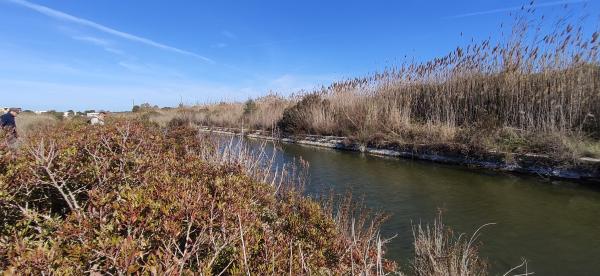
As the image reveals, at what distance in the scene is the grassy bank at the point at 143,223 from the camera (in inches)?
68.6

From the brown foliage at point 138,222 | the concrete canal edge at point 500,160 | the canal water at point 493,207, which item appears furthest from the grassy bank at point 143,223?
the concrete canal edge at point 500,160

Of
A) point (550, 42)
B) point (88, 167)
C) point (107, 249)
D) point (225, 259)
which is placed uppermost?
point (550, 42)

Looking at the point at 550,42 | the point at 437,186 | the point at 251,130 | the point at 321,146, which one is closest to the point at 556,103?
the point at 550,42

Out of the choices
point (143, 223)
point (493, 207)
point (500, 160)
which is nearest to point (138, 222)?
point (143, 223)

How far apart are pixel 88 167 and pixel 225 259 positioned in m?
1.17

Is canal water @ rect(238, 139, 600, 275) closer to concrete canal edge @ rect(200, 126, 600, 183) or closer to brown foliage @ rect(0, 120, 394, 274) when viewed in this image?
concrete canal edge @ rect(200, 126, 600, 183)

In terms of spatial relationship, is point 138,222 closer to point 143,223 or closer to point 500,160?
point 143,223

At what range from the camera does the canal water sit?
15.0 feet

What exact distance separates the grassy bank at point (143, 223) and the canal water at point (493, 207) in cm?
197

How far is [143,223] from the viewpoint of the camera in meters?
1.90

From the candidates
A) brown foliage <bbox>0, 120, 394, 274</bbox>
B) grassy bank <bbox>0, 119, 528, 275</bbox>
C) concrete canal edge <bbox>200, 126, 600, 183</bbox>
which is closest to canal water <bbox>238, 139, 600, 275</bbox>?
concrete canal edge <bbox>200, 126, 600, 183</bbox>

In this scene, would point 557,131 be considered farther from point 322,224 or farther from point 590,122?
point 322,224

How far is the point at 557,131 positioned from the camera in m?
9.30

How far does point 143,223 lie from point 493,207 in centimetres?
634
